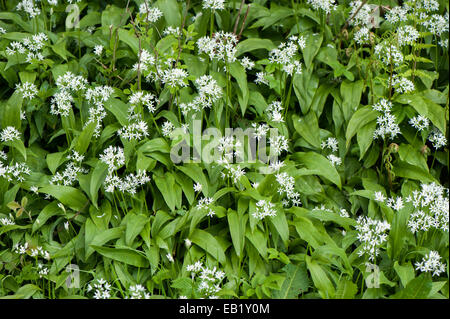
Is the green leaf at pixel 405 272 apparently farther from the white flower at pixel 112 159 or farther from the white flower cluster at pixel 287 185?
the white flower at pixel 112 159

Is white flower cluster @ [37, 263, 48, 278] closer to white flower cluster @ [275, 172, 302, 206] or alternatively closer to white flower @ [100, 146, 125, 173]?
white flower @ [100, 146, 125, 173]

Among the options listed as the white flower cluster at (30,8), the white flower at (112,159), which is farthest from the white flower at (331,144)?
the white flower cluster at (30,8)

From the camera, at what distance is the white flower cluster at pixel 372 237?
3.14 m

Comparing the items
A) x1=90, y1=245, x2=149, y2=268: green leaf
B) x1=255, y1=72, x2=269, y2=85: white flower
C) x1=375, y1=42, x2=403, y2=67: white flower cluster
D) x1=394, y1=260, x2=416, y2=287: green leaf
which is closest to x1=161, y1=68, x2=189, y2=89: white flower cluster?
x1=255, y1=72, x2=269, y2=85: white flower

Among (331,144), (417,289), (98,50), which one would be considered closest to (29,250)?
(98,50)

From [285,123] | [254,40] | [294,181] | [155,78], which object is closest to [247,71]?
[254,40]

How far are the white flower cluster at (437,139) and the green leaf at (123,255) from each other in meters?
2.42

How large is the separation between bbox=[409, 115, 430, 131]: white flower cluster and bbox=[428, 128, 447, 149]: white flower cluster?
10 cm

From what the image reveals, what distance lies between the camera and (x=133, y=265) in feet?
11.0

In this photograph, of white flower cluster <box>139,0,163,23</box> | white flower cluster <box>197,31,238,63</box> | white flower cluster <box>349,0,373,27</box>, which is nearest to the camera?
white flower cluster <box>197,31,238,63</box>

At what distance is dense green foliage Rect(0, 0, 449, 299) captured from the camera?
3301 millimetres

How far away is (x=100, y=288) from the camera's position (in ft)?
10.4

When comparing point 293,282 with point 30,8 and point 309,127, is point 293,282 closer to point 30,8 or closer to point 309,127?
point 309,127
